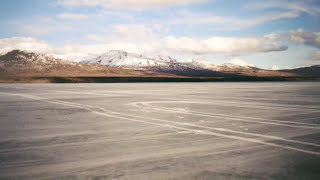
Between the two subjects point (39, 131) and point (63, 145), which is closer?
point (63, 145)

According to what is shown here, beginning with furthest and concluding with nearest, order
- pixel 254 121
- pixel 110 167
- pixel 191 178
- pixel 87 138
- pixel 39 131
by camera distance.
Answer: pixel 254 121 < pixel 39 131 < pixel 87 138 < pixel 110 167 < pixel 191 178

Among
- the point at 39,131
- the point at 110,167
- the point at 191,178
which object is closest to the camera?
the point at 191,178

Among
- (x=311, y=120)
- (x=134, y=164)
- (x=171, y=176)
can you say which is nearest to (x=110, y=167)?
(x=134, y=164)

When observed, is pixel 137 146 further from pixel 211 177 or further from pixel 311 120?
pixel 311 120

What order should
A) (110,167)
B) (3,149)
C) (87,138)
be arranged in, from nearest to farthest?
(110,167), (3,149), (87,138)

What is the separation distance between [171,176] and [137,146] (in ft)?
8.36

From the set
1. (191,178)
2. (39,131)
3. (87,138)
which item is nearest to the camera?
(191,178)

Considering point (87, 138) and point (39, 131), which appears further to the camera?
point (39, 131)

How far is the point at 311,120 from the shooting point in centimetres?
1313

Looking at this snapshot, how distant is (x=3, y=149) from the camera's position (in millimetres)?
7980

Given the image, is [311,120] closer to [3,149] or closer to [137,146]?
[137,146]

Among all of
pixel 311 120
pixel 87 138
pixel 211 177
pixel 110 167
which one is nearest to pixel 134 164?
pixel 110 167

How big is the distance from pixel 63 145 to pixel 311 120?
364 inches

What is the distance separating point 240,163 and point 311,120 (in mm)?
7647
